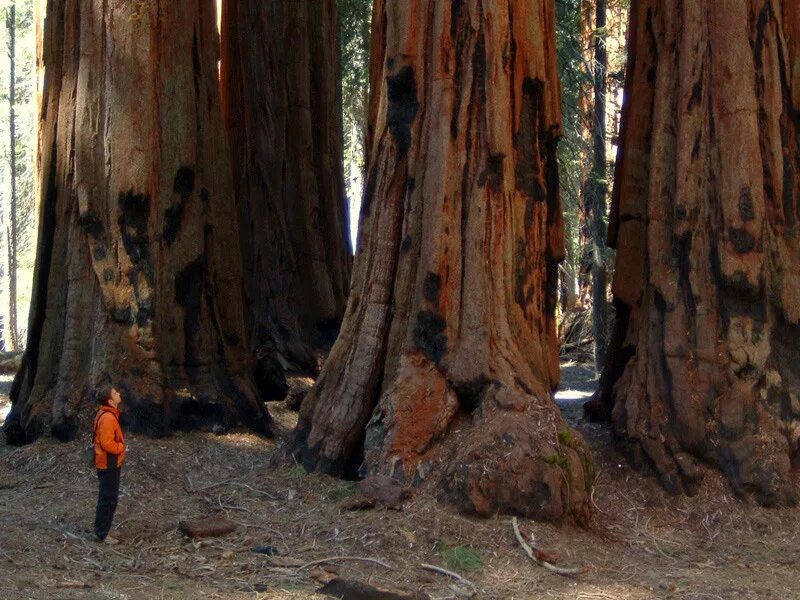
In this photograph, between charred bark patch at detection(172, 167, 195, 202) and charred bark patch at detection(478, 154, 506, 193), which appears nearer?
charred bark patch at detection(478, 154, 506, 193)

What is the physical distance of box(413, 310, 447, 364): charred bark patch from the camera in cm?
819

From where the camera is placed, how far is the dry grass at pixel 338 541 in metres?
6.48

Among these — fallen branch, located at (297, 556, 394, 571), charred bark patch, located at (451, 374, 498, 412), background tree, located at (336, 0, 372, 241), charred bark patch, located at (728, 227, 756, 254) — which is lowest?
fallen branch, located at (297, 556, 394, 571)

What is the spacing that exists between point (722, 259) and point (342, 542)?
141 inches

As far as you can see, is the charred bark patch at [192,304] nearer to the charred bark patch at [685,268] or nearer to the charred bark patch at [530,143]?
the charred bark patch at [530,143]

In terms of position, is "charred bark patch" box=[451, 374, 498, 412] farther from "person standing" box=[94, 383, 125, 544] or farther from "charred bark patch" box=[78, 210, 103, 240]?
"charred bark patch" box=[78, 210, 103, 240]

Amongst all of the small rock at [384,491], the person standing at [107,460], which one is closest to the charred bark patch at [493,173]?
the small rock at [384,491]

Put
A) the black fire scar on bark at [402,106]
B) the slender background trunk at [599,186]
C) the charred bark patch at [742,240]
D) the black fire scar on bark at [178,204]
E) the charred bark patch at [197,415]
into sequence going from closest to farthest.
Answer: the charred bark patch at [742,240] < the black fire scar on bark at [402,106] < the charred bark patch at [197,415] < the black fire scar on bark at [178,204] < the slender background trunk at [599,186]

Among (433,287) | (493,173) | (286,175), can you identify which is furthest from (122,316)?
(286,175)

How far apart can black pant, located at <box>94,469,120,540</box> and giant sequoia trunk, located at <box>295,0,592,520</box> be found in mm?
1798

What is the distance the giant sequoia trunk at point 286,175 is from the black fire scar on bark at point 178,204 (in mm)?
3122

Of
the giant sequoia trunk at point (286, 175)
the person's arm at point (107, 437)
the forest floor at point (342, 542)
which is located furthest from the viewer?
the giant sequoia trunk at point (286, 175)

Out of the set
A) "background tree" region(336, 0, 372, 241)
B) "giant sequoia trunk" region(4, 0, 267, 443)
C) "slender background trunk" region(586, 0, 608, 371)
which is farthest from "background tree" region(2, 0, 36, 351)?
"giant sequoia trunk" region(4, 0, 267, 443)

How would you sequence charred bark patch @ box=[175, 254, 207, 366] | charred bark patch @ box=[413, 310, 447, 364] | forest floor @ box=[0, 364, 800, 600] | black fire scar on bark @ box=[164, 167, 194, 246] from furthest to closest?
charred bark patch @ box=[175, 254, 207, 366]
black fire scar on bark @ box=[164, 167, 194, 246]
charred bark patch @ box=[413, 310, 447, 364]
forest floor @ box=[0, 364, 800, 600]
